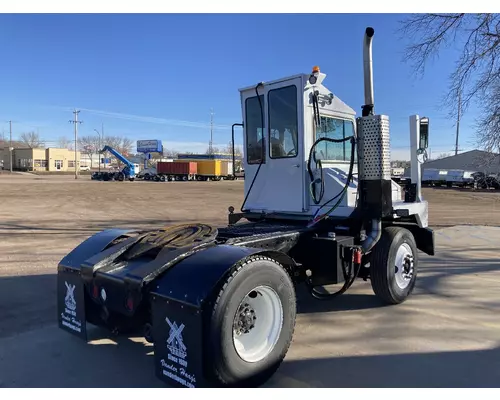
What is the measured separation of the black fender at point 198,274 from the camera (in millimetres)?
3143

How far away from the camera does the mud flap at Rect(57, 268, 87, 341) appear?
400 cm

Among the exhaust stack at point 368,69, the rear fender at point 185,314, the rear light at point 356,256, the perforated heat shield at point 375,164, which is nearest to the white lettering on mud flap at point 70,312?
the rear fender at point 185,314

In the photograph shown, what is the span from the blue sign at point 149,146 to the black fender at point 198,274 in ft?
282

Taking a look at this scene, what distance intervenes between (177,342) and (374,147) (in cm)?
330

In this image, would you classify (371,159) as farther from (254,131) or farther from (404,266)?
(254,131)

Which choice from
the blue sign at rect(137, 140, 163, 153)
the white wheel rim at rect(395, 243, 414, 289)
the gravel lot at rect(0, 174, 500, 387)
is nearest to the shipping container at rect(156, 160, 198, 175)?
the blue sign at rect(137, 140, 163, 153)

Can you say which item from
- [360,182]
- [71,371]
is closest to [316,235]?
[360,182]

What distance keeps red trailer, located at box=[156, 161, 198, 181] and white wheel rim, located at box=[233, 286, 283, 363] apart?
59009mm

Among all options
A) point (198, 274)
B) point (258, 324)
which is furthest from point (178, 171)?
point (198, 274)

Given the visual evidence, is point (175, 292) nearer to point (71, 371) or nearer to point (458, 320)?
point (71, 371)

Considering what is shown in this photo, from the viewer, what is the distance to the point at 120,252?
4.02 m

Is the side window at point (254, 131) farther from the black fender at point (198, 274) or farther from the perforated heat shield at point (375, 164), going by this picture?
the black fender at point (198, 274)

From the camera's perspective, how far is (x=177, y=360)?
124 inches

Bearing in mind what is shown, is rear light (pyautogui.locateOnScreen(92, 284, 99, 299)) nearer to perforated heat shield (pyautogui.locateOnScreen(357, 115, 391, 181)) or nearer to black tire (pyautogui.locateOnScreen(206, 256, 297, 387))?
black tire (pyautogui.locateOnScreen(206, 256, 297, 387))
